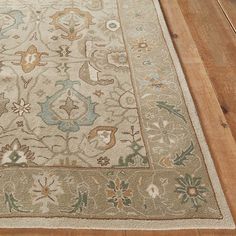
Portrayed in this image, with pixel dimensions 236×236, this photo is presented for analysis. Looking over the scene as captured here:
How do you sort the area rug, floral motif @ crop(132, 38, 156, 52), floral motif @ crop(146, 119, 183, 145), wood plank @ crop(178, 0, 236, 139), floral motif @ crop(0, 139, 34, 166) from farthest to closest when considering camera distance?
floral motif @ crop(132, 38, 156, 52) → wood plank @ crop(178, 0, 236, 139) → floral motif @ crop(146, 119, 183, 145) → floral motif @ crop(0, 139, 34, 166) → the area rug

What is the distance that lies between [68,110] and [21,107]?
0.18m

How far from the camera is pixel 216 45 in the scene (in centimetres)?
185

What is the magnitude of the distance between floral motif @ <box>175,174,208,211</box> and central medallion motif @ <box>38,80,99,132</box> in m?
0.41

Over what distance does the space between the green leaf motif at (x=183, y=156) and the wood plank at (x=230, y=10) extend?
0.93m

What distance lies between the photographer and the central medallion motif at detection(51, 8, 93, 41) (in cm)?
185

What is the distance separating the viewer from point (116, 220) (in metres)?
1.11

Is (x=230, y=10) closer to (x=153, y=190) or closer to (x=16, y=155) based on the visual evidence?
(x=153, y=190)

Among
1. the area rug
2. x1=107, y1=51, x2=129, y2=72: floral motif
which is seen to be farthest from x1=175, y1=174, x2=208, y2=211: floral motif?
x1=107, y1=51, x2=129, y2=72: floral motif

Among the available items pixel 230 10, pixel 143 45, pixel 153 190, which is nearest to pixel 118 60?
pixel 143 45

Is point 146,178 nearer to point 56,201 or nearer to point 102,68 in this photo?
point 56,201

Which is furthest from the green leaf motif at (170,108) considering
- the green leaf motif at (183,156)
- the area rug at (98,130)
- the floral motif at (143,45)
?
the floral motif at (143,45)

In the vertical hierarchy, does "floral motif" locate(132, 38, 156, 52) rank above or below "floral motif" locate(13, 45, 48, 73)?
above

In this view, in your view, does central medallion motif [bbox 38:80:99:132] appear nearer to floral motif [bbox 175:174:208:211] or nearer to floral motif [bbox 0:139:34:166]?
floral motif [bbox 0:139:34:166]

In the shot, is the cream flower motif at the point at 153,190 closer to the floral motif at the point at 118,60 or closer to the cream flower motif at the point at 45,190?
the cream flower motif at the point at 45,190
